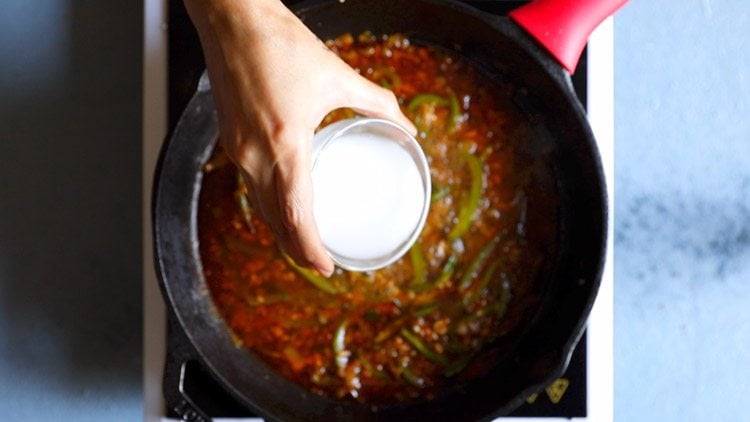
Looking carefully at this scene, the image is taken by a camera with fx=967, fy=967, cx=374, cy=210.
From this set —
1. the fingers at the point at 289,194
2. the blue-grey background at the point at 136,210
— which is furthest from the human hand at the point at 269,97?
the blue-grey background at the point at 136,210

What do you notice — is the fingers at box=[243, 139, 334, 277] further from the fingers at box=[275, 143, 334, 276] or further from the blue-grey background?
the blue-grey background

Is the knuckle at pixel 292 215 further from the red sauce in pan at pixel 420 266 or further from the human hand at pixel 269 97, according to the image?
the red sauce in pan at pixel 420 266

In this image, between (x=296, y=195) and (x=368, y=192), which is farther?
(x=368, y=192)

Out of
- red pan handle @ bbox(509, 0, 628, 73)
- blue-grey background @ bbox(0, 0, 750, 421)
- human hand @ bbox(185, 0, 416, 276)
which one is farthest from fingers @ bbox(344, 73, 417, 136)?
blue-grey background @ bbox(0, 0, 750, 421)

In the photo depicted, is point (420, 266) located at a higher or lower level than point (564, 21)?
lower


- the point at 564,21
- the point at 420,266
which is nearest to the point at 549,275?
the point at 420,266

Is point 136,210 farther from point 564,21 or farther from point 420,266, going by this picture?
point 564,21
